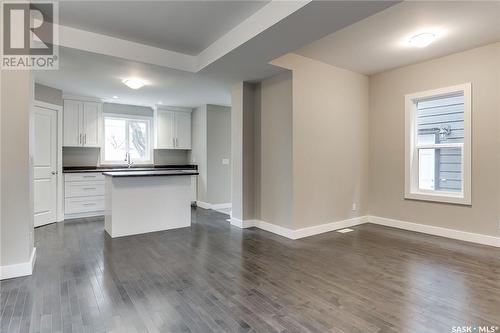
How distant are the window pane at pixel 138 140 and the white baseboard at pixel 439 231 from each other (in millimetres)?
5527

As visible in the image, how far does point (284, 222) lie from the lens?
4348 millimetres

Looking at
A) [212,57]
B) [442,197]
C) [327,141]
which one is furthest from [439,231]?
[212,57]

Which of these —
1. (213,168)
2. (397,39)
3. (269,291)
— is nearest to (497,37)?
(397,39)

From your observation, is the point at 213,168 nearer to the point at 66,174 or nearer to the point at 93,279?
the point at 66,174

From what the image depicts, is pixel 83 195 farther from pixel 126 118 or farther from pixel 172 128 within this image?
pixel 172 128

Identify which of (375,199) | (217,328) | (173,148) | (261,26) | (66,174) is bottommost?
(217,328)

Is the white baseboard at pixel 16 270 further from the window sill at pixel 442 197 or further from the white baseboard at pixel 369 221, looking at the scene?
the window sill at pixel 442 197

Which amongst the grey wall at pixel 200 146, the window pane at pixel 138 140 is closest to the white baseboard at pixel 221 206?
the grey wall at pixel 200 146

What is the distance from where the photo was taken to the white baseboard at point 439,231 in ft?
12.5

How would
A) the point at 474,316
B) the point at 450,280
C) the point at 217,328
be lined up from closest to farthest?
the point at 217,328 → the point at 474,316 → the point at 450,280

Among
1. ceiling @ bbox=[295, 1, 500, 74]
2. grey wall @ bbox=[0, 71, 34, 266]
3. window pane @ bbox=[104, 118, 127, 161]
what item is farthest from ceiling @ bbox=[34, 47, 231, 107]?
ceiling @ bbox=[295, 1, 500, 74]

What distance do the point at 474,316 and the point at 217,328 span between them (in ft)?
6.35

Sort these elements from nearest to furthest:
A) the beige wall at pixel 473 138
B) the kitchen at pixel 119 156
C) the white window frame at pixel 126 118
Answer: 1. the beige wall at pixel 473 138
2. the kitchen at pixel 119 156
3. the white window frame at pixel 126 118

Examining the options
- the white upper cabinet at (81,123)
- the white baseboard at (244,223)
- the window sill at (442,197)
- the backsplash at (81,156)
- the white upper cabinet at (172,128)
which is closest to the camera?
the window sill at (442,197)
